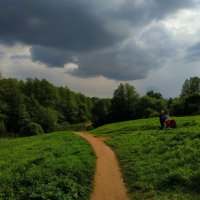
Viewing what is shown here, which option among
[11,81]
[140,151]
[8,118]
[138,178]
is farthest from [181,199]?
[11,81]

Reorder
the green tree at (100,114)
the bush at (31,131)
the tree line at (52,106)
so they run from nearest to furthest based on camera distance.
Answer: the bush at (31,131)
the tree line at (52,106)
the green tree at (100,114)

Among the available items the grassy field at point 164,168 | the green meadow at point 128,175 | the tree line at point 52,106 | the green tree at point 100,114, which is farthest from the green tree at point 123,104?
the green meadow at point 128,175

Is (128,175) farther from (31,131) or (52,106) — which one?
(52,106)

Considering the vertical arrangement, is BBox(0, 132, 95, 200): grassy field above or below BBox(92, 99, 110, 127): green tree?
below

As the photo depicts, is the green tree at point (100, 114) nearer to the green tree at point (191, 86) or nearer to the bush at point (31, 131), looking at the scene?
the green tree at point (191, 86)

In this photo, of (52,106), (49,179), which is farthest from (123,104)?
(49,179)

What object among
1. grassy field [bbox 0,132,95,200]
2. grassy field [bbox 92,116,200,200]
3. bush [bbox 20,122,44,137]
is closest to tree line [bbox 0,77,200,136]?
bush [bbox 20,122,44,137]

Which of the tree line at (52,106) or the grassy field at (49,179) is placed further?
the tree line at (52,106)

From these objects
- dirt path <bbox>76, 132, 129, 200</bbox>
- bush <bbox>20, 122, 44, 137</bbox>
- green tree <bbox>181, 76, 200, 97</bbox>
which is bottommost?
dirt path <bbox>76, 132, 129, 200</bbox>

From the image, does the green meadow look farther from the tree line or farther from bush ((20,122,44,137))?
the tree line

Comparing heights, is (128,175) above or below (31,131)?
below

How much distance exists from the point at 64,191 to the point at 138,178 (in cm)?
382

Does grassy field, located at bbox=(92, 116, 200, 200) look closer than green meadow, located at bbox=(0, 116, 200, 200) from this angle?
Yes

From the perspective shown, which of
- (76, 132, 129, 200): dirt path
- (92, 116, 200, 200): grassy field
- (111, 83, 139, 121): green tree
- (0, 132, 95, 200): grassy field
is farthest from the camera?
(111, 83, 139, 121): green tree
